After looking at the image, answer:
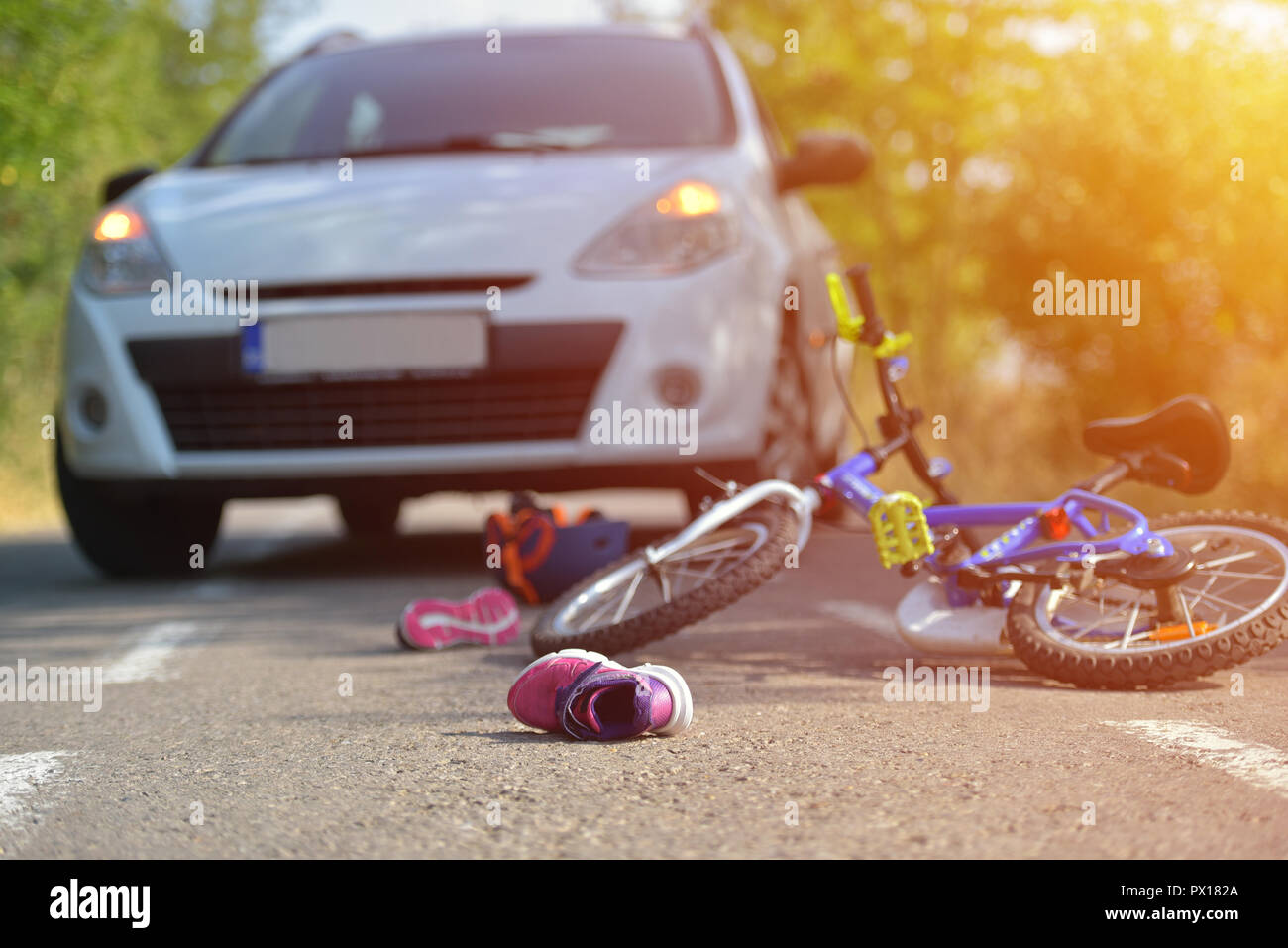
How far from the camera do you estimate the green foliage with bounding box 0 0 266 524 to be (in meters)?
9.85

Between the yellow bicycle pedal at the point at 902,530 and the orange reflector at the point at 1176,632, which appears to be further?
the yellow bicycle pedal at the point at 902,530

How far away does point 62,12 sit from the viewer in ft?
32.2

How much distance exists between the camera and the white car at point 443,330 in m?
6.48

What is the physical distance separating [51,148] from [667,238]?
4.97 m

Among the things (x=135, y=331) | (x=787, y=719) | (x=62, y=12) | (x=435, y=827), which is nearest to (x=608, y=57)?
(x=135, y=331)

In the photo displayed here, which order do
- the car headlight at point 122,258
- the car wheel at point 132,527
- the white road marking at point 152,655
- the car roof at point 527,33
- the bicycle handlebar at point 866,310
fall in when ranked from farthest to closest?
the car roof at point 527,33 → the car wheel at point 132,527 → the car headlight at point 122,258 → the bicycle handlebar at point 866,310 → the white road marking at point 152,655

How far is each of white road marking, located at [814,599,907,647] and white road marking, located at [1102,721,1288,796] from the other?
1.42 metres

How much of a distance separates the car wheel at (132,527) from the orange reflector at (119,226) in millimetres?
832
